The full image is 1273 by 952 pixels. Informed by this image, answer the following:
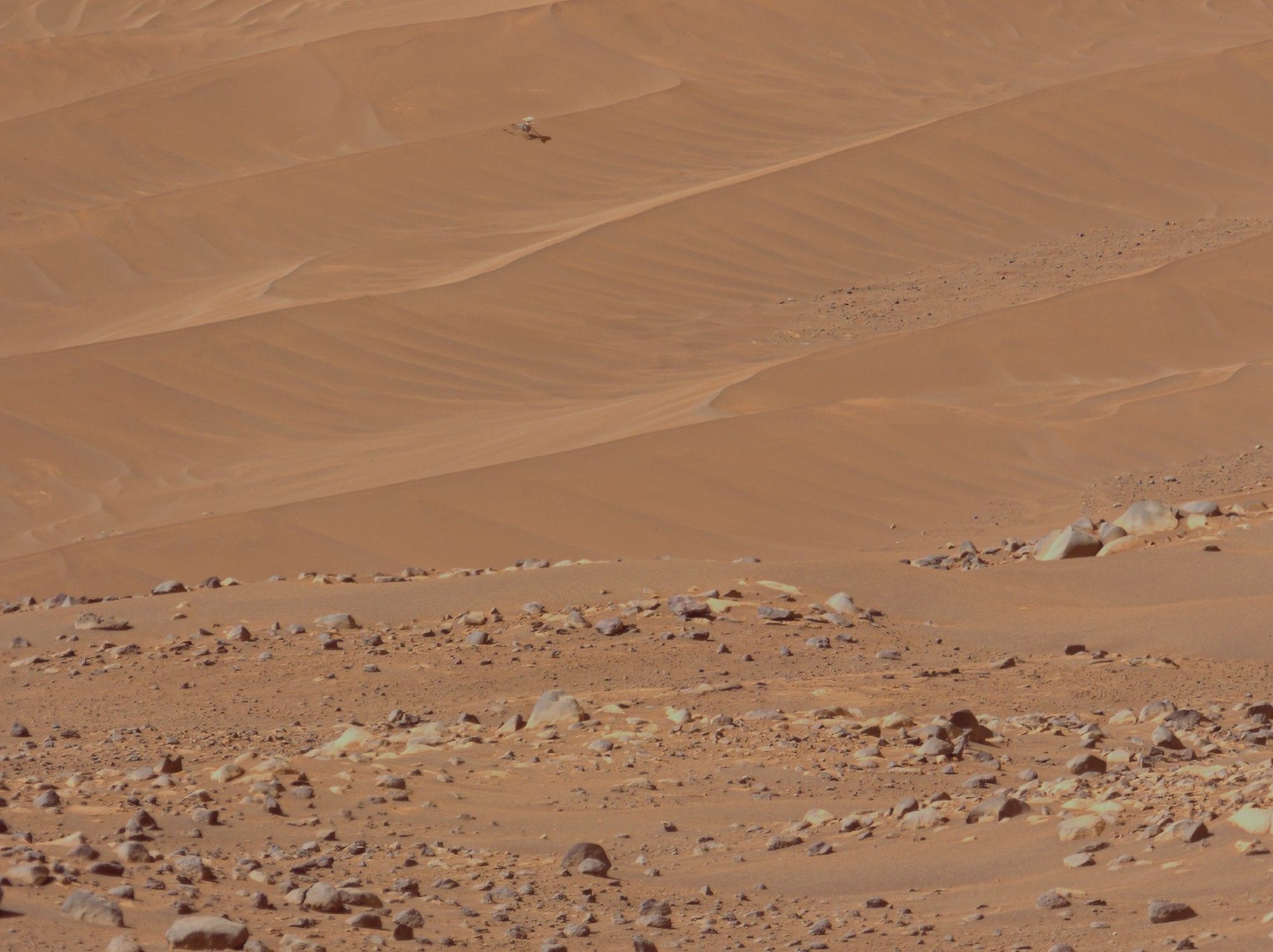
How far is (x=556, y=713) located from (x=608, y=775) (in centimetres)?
56

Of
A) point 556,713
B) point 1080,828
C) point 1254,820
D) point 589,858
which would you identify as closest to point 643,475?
point 556,713

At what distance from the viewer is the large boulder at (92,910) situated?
10.9 feet

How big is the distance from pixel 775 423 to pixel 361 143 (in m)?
13.0

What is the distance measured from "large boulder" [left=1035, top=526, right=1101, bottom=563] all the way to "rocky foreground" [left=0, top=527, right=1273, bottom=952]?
0.38 m

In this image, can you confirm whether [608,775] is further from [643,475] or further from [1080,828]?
[643,475]

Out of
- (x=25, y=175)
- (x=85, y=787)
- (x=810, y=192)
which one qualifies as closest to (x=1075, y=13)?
(x=810, y=192)

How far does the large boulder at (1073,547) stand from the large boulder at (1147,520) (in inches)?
7.7

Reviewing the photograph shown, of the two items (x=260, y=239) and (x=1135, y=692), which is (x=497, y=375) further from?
(x=1135, y=692)

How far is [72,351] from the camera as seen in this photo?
14.2m

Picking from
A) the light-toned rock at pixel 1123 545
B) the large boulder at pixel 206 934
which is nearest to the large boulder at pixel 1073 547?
the light-toned rock at pixel 1123 545

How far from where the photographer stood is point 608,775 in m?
4.81

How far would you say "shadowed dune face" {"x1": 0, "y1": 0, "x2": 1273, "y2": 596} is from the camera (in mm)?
10727

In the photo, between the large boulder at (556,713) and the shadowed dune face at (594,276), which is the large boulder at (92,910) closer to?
the large boulder at (556,713)

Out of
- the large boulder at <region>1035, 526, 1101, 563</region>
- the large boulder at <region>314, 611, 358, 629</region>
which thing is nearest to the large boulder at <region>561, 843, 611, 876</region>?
the large boulder at <region>314, 611, 358, 629</region>
